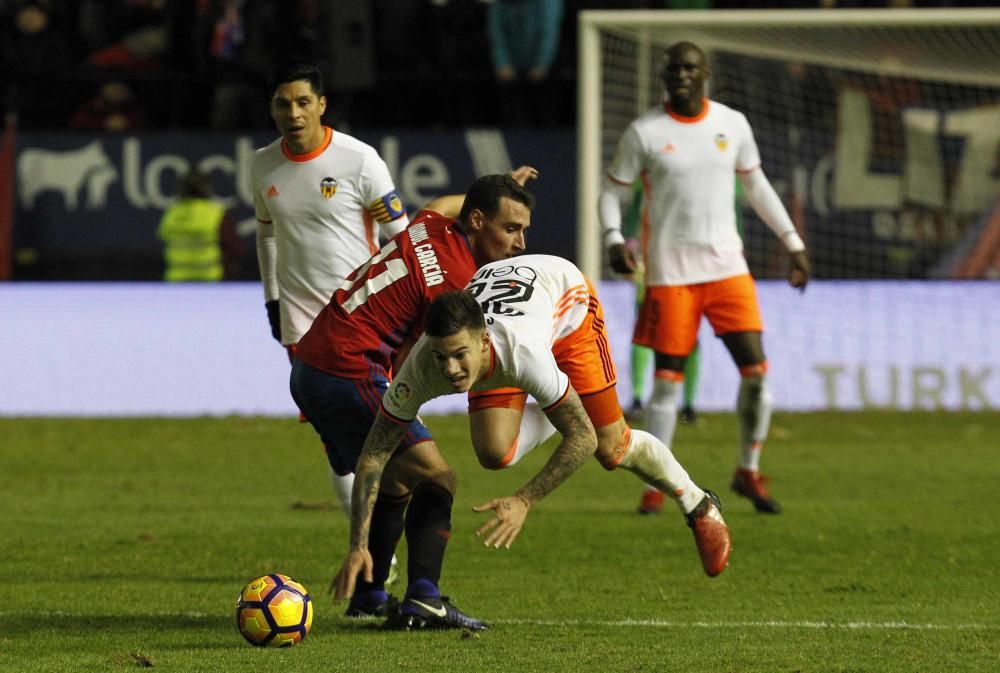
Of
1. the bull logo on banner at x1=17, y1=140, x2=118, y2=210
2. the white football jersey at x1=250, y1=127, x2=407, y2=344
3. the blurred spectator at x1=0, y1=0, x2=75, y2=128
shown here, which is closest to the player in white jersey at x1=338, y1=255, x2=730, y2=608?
the white football jersey at x1=250, y1=127, x2=407, y2=344

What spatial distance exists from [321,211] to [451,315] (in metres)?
1.97

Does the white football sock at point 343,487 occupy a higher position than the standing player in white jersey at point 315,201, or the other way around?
the standing player in white jersey at point 315,201

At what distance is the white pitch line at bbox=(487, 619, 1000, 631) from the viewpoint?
6371 mm

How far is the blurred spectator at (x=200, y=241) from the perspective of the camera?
16.5 m

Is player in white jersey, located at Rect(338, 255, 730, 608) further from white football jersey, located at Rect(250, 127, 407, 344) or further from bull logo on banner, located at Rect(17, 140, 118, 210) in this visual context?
bull logo on banner, located at Rect(17, 140, 118, 210)

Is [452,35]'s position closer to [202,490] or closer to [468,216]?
[202,490]

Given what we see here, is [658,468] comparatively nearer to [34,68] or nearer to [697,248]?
[697,248]

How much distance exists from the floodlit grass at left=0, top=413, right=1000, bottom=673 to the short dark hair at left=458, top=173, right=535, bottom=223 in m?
1.43

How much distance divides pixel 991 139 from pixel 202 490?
8508mm

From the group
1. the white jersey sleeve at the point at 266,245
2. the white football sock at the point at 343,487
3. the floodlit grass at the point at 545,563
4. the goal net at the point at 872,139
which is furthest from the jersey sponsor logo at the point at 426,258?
the goal net at the point at 872,139

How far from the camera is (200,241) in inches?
651

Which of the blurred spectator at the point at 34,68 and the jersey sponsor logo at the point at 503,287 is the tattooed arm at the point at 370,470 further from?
the blurred spectator at the point at 34,68

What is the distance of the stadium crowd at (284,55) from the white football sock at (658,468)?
439 inches

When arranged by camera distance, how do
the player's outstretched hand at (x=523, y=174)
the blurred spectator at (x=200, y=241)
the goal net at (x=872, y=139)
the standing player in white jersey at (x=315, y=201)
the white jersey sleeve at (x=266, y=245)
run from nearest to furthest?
1. the player's outstretched hand at (x=523, y=174)
2. the standing player in white jersey at (x=315, y=201)
3. the white jersey sleeve at (x=266, y=245)
4. the goal net at (x=872, y=139)
5. the blurred spectator at (x=200, y=241)
